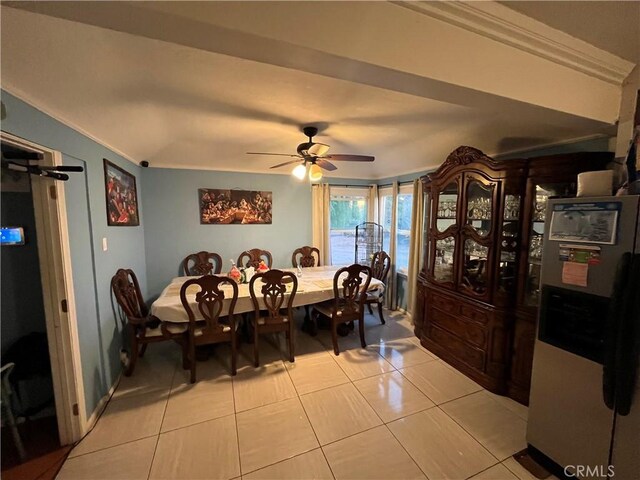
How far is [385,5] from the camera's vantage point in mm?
1008

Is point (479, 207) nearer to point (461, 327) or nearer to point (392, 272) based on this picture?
point (461, 327)

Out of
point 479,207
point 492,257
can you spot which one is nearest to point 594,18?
point 479,207

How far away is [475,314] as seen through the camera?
2.42 m

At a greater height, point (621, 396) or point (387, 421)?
point (621, 396)

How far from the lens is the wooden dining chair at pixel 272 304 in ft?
8.27

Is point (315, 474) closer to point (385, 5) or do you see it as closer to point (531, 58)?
point (385, 5)

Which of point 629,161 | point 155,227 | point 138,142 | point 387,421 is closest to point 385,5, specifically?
point 629,161

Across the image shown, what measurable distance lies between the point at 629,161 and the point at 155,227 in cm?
457

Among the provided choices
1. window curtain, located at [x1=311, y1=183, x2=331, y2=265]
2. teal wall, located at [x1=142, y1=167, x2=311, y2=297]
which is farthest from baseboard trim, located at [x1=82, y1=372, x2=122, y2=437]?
window curtain, located at [x1=311, y1=183, x2=331, y2=265]

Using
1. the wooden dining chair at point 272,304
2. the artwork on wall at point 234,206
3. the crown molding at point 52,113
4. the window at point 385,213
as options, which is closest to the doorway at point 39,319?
the crown molding at point 52,113

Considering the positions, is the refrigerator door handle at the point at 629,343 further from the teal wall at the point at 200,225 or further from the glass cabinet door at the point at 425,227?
the teal wall at the point at 200,225

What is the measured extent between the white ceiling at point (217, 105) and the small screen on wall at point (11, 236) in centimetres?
82

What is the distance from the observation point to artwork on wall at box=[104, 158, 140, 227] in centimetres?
239

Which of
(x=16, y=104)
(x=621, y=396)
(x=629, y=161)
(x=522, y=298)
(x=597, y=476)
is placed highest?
(x=16, y=104)
